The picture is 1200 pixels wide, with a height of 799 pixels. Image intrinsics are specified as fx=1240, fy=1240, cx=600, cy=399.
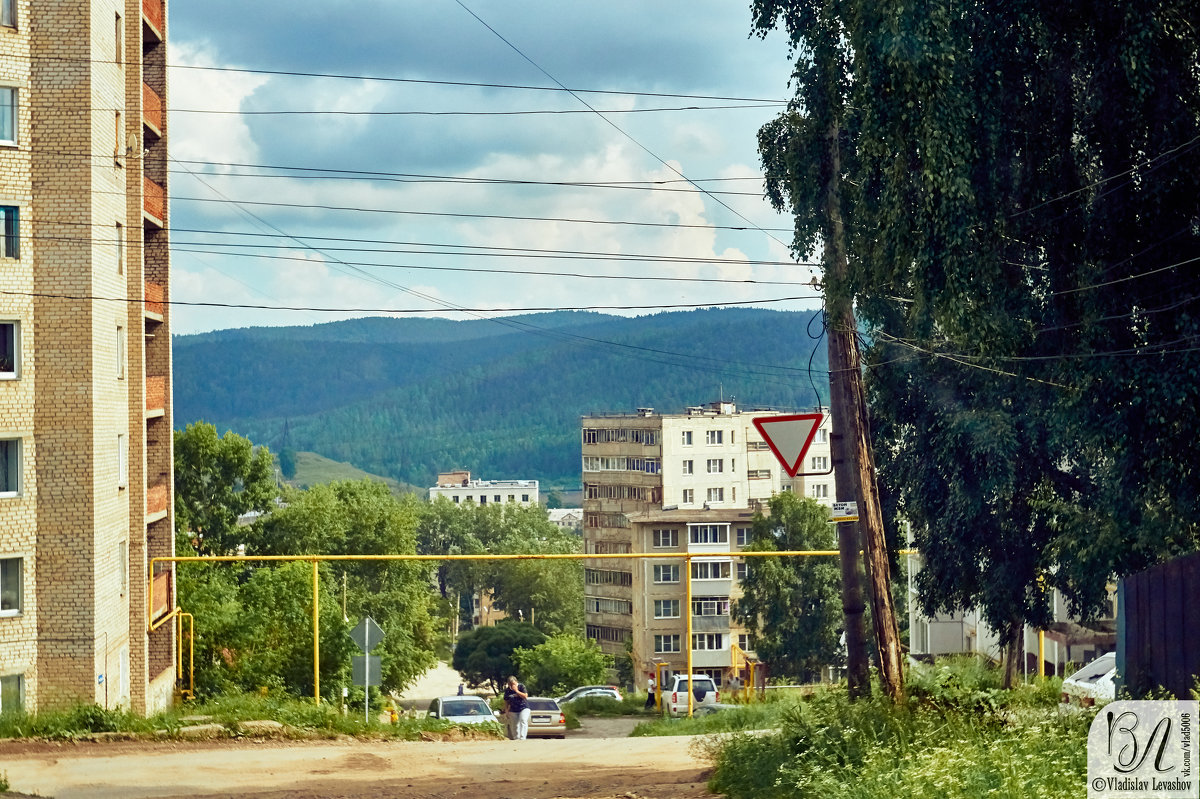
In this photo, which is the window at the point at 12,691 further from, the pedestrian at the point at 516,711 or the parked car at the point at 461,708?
the parked car at the point at 461,708

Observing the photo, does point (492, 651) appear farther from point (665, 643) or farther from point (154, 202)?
point (154, 202)

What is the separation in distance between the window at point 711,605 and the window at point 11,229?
73320 mm

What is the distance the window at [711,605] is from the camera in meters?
94.7

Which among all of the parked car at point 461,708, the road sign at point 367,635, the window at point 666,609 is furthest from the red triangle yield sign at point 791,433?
the window at point 666,609

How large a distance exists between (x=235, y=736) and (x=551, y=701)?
21.3 meters


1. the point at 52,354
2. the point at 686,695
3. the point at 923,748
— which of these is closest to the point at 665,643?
the point at 686,695

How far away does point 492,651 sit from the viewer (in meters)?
105

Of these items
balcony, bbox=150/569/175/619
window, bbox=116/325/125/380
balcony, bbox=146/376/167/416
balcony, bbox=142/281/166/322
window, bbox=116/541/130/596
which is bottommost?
balcony, bbox=150/569/175/619

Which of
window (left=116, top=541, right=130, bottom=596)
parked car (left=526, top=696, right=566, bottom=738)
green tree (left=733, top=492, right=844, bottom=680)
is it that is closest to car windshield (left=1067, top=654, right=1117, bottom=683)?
parked car (left=526, top=696, right=566, bottom=738)

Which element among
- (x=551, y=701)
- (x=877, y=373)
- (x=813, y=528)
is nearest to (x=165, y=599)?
(x=551, y=701)

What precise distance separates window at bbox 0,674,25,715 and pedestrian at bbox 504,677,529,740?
10999 mm

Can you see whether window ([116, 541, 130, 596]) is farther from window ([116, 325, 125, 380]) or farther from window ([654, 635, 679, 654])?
window ([654, 635, 679, 654])

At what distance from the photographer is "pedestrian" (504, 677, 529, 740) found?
70.9 ft

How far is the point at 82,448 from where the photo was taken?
2653 cm
